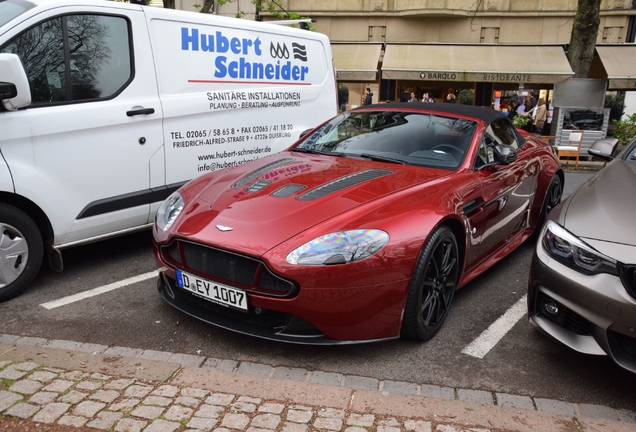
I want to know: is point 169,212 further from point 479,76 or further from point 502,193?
point 479,76

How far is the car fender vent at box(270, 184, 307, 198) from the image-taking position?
140 inches

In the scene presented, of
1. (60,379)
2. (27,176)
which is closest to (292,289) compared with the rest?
(60,379)

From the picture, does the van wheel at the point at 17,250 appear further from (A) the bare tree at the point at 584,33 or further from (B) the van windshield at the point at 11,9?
(A) the bare tree at the point at 584,33

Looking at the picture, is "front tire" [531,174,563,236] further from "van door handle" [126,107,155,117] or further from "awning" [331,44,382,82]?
"awning" [331,44,382,82]

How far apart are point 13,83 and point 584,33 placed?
13377mm

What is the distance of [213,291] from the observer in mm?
3197

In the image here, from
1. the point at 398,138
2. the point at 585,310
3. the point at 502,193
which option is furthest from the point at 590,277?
the point at 398,138

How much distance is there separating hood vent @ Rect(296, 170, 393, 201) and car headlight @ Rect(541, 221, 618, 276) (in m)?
1.17

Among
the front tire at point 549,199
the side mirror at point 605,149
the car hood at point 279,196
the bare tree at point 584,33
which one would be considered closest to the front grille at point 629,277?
the car hood at point 279,196

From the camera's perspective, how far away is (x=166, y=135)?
15.8 ft

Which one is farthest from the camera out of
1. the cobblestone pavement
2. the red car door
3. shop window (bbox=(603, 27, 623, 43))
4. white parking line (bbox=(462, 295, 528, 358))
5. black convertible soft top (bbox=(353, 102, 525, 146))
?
shop window (bbox=(603, 27, 623, 43))

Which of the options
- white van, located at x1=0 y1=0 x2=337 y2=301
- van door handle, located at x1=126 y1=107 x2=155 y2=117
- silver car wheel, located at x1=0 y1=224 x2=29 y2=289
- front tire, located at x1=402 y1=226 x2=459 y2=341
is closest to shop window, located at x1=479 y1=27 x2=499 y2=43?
white van, located at x1=0 y1=0 x2=337 y2=301

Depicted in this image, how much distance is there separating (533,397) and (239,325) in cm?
165

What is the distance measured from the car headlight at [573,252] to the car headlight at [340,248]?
95 centimetres
